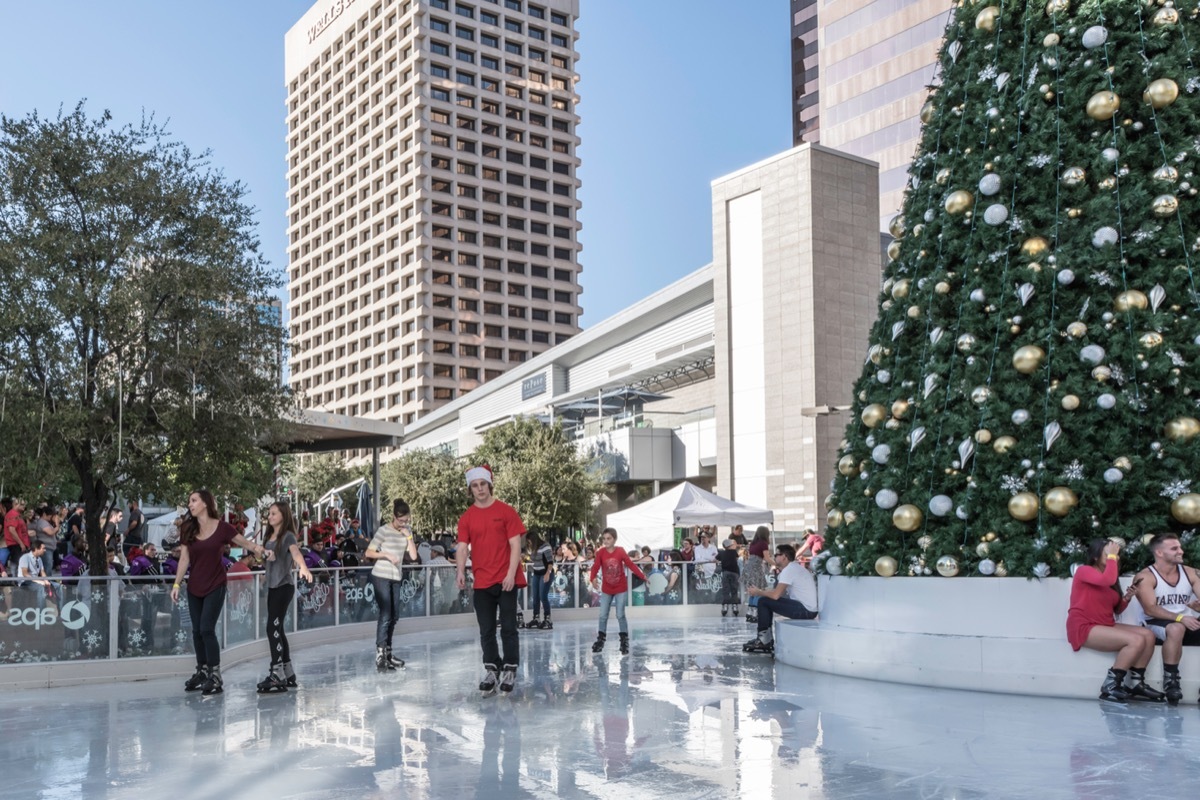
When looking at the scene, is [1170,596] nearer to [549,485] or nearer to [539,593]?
[539,593]

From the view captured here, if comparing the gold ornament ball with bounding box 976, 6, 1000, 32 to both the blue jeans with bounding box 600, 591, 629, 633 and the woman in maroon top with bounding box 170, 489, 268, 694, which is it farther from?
the woman in maroon top with bounding box 170, 489, 268, 694

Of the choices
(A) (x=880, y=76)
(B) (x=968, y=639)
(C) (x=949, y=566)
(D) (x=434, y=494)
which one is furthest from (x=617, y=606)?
(A) (x=880, y=76)

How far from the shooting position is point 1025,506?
364 inches

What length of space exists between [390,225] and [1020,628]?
10584 cm

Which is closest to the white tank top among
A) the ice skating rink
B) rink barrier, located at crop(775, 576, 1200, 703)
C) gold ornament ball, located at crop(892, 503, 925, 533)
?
rink barrier, located at crop(775, 576, 1200, 703)

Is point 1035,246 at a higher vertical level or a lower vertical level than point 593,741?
higher

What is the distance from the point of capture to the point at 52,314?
600 inches

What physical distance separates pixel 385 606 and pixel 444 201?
9711 centimetres

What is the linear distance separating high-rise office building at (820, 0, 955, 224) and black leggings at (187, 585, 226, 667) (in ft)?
166

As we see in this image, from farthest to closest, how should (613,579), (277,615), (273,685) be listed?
(613,579) < (277,615) < (273,685)

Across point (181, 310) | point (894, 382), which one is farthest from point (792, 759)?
point (181, 310)

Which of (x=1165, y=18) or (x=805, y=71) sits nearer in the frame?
(x=1165, y=18)

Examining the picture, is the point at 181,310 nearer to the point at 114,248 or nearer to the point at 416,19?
the point at 114,248

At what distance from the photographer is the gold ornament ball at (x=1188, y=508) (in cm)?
877
